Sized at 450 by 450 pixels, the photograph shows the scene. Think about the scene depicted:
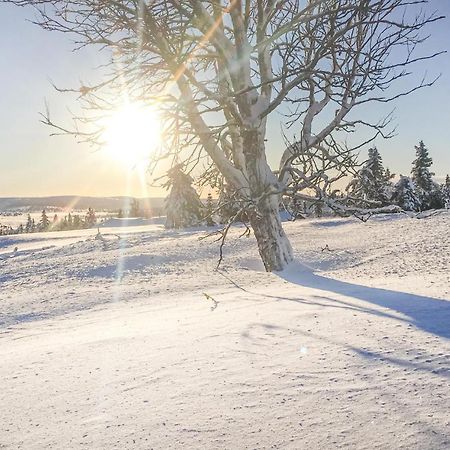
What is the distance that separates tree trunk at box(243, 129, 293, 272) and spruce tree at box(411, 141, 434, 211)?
33.6m

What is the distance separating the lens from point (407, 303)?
4137 mm

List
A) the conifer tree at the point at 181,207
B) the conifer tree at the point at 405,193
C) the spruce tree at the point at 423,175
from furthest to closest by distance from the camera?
the spruce tree at the point at 423,175 → the conifer tree at the point at 405,193 → the conifer tree at the point at 181,207

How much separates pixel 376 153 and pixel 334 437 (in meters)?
38.2

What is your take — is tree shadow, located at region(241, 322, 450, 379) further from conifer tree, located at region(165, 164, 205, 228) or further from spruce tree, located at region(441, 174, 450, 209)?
spruce tree, located at region(441, 174, 450, 209)

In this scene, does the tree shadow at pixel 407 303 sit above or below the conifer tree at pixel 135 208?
below

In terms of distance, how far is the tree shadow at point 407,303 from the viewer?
10.9 ft

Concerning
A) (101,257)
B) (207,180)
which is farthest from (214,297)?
(101,257)

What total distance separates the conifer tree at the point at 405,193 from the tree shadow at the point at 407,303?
29733mm

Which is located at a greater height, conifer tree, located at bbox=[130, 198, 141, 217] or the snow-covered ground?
conifer tree, located at bbox=[130, 198, 141, 217]

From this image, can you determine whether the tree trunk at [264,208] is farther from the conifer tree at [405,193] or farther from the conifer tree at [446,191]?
A: the conifer tree at [446,191]

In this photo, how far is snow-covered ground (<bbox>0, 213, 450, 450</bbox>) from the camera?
1.97 meters

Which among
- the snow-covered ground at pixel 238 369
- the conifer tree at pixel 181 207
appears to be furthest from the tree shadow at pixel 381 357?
the conifer tree at pixel 181 207

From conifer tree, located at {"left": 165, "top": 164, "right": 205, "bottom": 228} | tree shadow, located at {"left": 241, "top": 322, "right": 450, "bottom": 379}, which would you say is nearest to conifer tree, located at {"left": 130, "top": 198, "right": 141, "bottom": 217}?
conifer tree, located at {"left": 165, "top": 164, "right": 205, "bottom": 228}

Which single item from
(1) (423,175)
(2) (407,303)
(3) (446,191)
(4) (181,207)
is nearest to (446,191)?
(3) (446,191)
